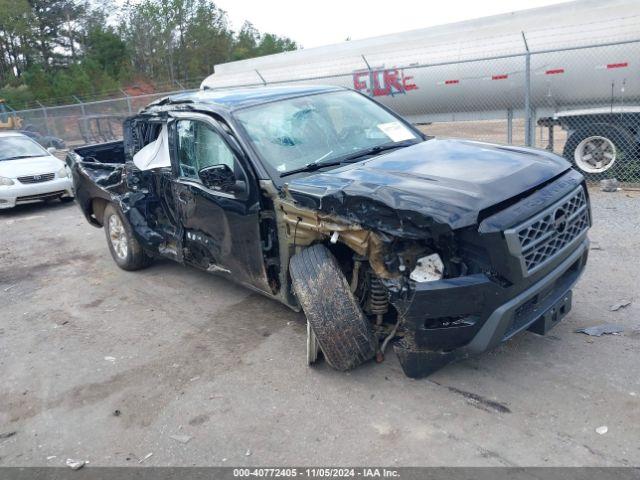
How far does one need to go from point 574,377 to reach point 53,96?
4176 centimetres

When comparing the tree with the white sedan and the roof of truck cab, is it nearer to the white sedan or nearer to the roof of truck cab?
the white sedan

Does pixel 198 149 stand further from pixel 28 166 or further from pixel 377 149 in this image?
pixel 28 166

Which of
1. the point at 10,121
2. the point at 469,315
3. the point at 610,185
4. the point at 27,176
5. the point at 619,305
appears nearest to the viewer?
the point at 469,315

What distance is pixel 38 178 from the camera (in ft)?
34.5

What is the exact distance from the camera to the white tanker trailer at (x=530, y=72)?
8.90m

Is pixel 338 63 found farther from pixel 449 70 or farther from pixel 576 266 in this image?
pixel 576 266

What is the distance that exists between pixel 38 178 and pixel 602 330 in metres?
9.91

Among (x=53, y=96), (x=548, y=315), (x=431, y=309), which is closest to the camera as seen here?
(x=431, y=309)

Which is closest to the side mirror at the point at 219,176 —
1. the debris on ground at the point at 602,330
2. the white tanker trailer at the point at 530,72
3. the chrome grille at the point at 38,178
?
the debris on ground at the point at 602,330

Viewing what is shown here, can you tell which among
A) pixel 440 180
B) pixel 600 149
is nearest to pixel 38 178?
pixel 440 180

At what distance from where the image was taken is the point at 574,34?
964cm

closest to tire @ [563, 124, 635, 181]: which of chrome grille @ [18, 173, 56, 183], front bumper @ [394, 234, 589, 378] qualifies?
front bumper @ [394, 234, 589, 378]

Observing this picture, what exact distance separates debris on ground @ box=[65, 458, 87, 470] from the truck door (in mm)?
1742

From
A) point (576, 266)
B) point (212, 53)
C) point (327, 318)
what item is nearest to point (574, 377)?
point (576, 266)
